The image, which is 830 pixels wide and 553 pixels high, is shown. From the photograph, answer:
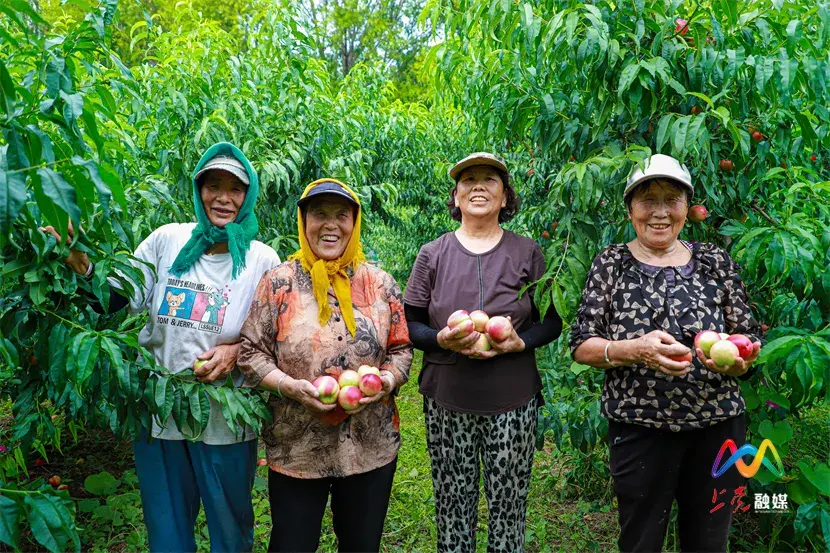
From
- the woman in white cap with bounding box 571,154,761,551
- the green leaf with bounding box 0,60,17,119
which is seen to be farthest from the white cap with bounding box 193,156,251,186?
the woman in white cap with bounding box 571,154,761,551

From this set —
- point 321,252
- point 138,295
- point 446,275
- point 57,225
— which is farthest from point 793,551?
point 57,225

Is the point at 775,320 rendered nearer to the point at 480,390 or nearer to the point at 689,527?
the point at 689,527

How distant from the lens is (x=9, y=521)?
146 centimetres

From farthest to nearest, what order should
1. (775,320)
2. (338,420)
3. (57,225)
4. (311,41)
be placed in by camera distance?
(311,41) → (775,320) → (338,420) → (57,225)

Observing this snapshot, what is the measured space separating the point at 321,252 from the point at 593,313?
107cm

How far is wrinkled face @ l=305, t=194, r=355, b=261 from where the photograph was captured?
2230 millimetres

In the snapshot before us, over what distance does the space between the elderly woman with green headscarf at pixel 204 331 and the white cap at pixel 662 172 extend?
1.49m

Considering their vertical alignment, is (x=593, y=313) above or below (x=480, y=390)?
above

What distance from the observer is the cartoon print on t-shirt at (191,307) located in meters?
2.23

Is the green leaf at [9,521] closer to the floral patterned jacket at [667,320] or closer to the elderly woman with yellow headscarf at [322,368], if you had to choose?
the elderly woman with yellow headscarf at [322,368]

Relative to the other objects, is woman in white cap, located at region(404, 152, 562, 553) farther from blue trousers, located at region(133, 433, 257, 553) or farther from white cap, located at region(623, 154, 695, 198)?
blue trousers, located at region(133, 433, 257, 553)

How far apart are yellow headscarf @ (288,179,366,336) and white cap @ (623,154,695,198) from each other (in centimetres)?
105

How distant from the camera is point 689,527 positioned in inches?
89.4

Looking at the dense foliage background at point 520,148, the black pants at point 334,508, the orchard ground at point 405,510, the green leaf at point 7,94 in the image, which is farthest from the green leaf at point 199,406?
the orchard ground at point 405,510
